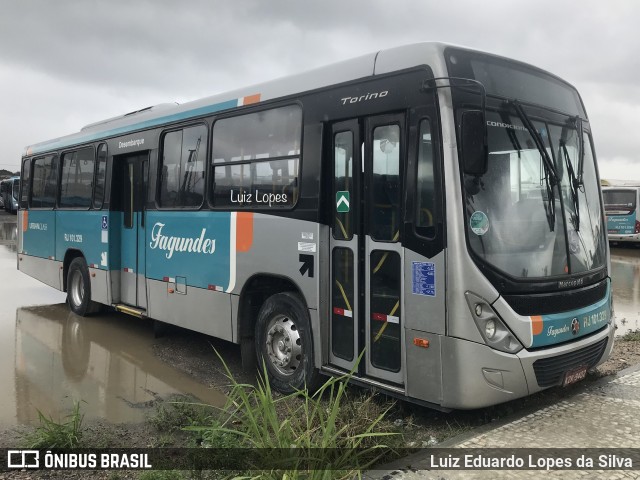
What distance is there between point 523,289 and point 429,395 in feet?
3.61

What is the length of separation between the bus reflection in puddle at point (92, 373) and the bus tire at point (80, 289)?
0.27 m

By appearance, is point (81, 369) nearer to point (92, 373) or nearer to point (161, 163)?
point (92, 373)

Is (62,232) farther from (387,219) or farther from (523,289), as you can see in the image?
(523,289)

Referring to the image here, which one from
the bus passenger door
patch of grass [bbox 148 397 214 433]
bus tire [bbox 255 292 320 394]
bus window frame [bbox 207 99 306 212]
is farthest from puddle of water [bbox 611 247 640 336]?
the bus passenger door

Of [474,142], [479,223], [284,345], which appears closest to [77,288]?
[284,345]

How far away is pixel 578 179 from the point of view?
17.0 ft

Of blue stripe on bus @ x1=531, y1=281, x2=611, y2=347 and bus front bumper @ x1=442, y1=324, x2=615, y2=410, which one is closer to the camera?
bus front bumper @ x1=442, y1=324, x2=615, y2=410

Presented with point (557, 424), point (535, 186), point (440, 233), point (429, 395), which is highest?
point (535, 186)

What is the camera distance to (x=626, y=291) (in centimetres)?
1277

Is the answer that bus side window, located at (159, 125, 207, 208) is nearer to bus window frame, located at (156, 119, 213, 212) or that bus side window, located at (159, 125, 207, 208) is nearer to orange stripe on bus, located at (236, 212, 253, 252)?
bus window frame, located at (156, 119, 213, 212)

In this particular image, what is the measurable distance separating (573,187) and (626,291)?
9081mm

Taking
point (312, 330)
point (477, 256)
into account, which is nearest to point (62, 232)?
point (312, 330)

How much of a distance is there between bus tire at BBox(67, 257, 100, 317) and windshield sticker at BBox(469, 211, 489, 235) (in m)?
7.19

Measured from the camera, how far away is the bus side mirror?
426 cm
